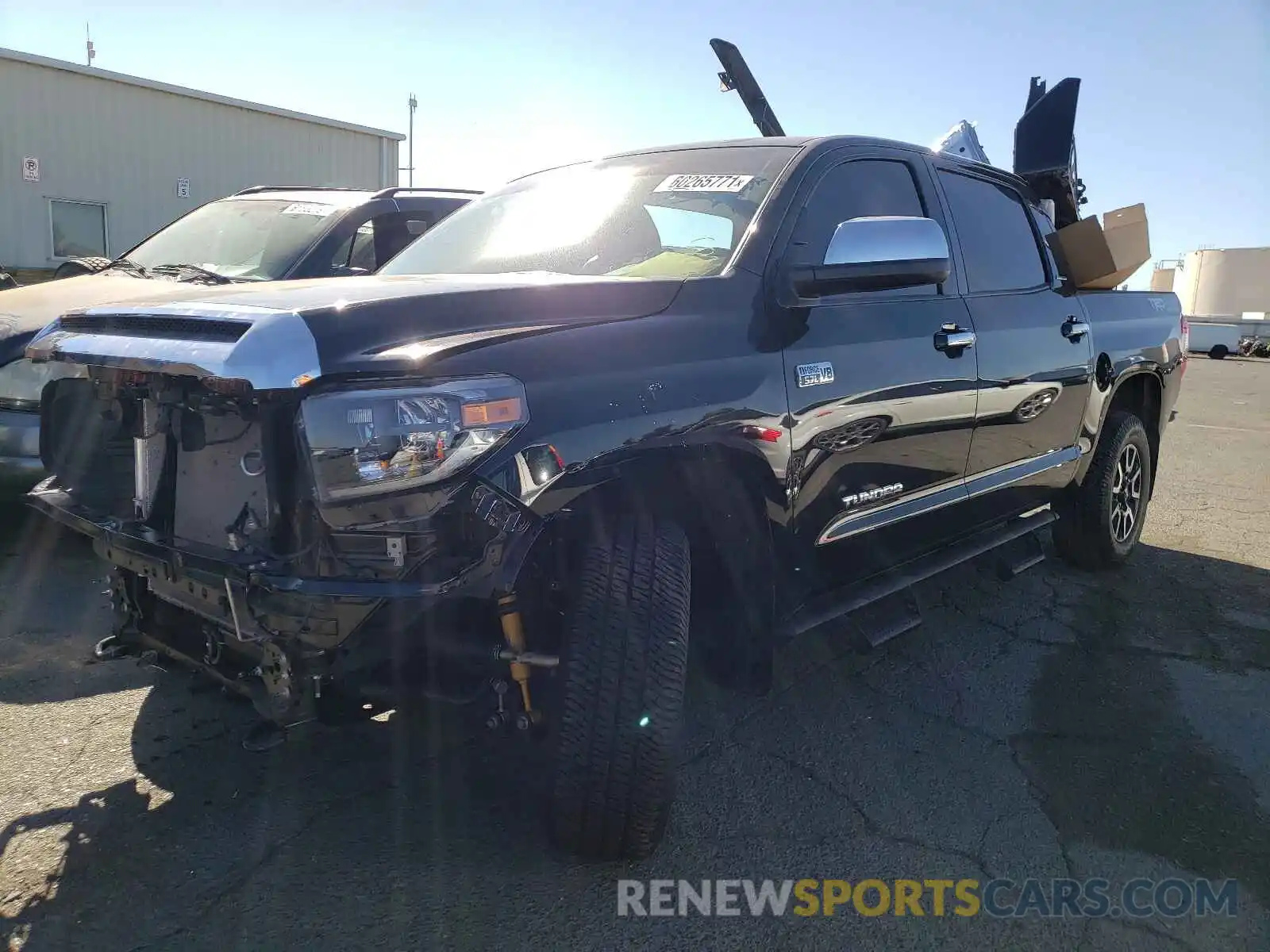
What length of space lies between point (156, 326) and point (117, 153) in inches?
545

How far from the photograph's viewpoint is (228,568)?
215 cm

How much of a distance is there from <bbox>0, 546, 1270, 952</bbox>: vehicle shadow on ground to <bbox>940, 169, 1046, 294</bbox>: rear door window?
5.48 ft

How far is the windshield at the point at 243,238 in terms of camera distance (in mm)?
5527

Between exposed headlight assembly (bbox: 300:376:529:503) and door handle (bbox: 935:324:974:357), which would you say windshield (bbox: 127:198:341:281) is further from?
exposed headlight assembly (bbox: 300:376:529:503)

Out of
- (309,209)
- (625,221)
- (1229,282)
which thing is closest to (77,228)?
(309,209)

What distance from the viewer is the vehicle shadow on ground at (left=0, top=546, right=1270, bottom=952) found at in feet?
7.48

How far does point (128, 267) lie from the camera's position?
5859mm

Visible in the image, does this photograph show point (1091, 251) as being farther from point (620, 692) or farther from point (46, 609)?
point (46, 609)

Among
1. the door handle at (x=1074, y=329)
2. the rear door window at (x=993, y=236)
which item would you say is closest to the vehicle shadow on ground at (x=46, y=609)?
the rear door window at (x=993, y=236)

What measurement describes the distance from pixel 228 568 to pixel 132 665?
1.89 metres

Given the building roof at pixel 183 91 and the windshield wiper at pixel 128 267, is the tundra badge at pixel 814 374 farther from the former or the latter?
the building roof at pixel 183 91

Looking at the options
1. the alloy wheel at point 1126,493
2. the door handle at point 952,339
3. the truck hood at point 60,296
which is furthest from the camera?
the alloy wheel at point 1126,493

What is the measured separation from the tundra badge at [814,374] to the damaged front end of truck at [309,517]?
1.02 m

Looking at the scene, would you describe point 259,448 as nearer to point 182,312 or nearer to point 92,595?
point 182,312
